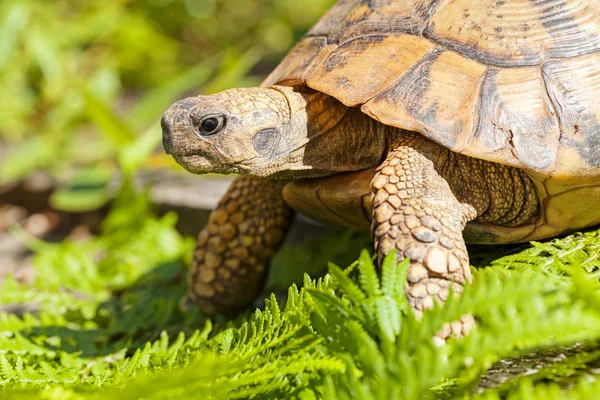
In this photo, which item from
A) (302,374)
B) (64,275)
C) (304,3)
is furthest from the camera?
(304,3)

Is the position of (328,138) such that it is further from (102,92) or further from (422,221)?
(102,92)

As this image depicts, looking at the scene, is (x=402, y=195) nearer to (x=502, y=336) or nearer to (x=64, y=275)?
(x=502, y=336)

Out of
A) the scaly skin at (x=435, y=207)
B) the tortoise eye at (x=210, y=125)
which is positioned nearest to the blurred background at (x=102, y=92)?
the tortoise eye at (x=210, y=125)

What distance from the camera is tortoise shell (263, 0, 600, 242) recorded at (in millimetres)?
1853

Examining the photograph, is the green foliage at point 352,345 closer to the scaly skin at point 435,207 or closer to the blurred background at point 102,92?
the scaly skin at point 435,207

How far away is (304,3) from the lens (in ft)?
25.9

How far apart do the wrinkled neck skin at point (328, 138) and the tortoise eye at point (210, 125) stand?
263mm

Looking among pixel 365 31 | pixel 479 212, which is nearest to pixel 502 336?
pixel 479 212

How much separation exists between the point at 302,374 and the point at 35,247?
2775mm

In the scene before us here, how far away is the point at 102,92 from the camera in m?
5.20

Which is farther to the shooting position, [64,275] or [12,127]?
[12,127]

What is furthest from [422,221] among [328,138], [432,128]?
[328,138]

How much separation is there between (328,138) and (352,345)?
39.4 inches

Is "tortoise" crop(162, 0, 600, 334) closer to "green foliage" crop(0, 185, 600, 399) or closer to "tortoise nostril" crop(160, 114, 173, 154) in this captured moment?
"tortoise nostril" crop(160, 114, 173, 154)
